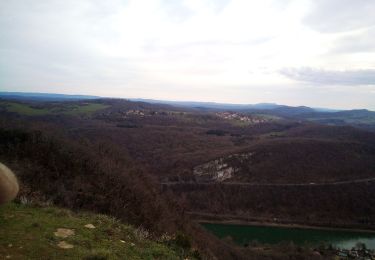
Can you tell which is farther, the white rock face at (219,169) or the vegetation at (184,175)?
the white rock face at (219,169)

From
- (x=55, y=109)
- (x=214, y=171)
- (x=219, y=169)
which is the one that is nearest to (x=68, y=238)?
(x=214, y=171)

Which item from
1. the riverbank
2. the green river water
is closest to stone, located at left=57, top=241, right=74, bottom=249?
the green river water

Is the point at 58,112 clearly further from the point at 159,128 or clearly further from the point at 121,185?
the point at 121,185

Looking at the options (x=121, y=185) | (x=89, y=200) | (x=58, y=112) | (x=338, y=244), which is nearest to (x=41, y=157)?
(x=121, y=185)

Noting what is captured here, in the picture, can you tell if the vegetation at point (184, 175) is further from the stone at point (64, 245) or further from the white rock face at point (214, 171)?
the stone at point (64, 245)

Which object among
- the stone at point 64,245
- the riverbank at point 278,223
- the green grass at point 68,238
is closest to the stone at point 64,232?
the green grass at point 68,238

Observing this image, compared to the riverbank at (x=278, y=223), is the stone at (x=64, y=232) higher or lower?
higher

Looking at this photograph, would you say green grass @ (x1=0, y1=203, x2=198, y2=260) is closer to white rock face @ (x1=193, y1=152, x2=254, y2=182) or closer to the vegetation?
the vegetation
